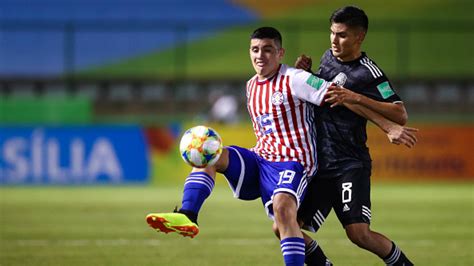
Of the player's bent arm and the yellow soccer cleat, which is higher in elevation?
the player's bent arm

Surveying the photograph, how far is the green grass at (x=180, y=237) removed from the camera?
10266 millimetres

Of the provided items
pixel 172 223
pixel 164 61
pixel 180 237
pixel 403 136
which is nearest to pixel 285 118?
pixel 403 136

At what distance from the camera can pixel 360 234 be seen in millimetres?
8023

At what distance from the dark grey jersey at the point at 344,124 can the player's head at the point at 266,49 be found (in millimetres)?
511

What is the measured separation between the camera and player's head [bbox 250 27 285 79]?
7.86m

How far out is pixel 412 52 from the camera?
31.4 metres

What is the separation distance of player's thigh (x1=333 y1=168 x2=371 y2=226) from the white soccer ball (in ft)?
3.50

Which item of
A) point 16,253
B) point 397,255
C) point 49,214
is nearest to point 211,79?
point 49,214

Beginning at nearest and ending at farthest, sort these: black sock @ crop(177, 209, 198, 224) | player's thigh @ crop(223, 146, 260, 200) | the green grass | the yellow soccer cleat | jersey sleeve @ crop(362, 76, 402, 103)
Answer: the yellow soccer cleat → black sock @ crop(177, 209, 198, 224) → player's thigh @ crop(223, 146, 260, 200) → jersey sleeve @ crop(362, 76, 402, 103) → the green grass

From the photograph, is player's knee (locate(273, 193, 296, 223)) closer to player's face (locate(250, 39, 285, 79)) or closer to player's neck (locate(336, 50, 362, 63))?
player's face (locate(250, 39, 285, 79))

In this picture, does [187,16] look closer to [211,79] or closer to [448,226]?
[211,79]

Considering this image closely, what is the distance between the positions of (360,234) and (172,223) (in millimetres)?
1620

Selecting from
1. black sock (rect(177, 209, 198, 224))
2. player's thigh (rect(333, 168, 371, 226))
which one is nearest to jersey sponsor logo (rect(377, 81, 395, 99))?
player's thigh (rect(333, 168, 371, 226))

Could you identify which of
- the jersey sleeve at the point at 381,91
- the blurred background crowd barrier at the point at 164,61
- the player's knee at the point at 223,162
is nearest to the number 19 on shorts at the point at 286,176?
the player's knee at the point at 223,162
